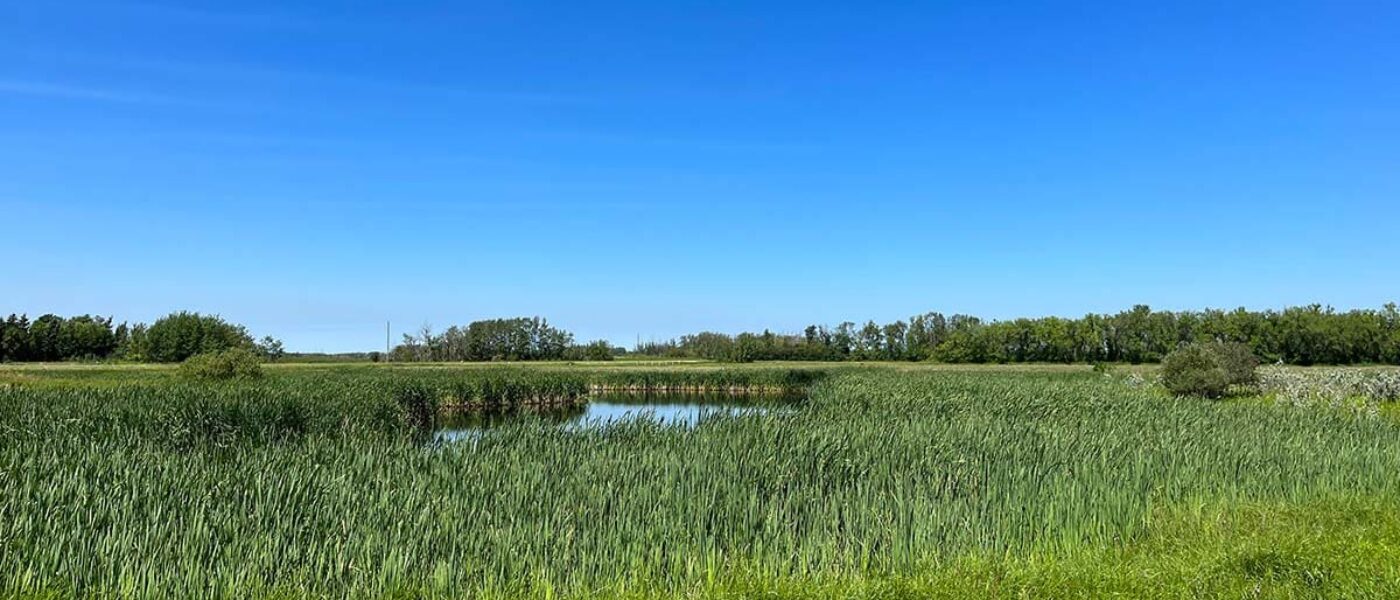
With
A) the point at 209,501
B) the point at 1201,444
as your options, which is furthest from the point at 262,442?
the point at 1201,444

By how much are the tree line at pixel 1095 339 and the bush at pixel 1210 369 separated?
27.3m

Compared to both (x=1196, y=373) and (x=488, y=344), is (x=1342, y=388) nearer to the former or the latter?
(x=1196, y=373)

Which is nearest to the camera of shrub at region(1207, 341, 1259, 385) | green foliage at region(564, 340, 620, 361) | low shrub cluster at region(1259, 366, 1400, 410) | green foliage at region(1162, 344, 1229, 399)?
low shrub cluster at region(1259, 366, 1400, 410)

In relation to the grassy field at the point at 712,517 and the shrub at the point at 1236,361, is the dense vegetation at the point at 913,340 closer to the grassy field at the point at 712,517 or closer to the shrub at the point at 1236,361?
the shrub at the point at 1236,361

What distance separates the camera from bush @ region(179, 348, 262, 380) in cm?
2847

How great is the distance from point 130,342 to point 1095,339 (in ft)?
311

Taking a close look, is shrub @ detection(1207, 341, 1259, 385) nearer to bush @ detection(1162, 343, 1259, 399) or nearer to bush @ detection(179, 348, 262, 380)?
bush @ detection(1162, 343, 1259, 399)

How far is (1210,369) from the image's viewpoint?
24.5 meters

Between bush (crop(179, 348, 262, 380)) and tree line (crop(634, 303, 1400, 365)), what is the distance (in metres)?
49.2

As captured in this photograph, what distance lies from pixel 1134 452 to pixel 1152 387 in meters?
21.4

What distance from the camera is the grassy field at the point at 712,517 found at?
543 cm

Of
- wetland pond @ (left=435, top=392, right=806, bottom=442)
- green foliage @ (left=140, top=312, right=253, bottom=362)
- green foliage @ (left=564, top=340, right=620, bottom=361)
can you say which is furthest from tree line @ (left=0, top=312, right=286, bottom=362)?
wetland pond @ (left=435, top=392, right=806, bottom=442)

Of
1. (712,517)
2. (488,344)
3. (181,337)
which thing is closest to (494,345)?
(488,344)

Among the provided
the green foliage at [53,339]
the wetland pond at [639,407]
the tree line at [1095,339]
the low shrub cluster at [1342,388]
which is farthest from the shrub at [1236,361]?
the green foliage at [53,339]
